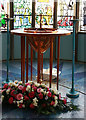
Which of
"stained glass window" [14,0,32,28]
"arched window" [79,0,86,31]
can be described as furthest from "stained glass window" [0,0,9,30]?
"arched window" [79,0,86,31]

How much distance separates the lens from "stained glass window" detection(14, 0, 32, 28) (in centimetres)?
692

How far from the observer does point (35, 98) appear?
3.37 m

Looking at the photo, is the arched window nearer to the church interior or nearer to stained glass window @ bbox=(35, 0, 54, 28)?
the church interior

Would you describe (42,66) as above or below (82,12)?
below

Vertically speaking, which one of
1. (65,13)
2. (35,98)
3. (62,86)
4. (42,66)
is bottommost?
(62,86)

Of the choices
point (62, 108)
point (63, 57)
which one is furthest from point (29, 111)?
point (63, 57)

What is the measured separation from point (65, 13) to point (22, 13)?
3.88 ft

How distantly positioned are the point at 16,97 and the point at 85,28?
3856 mm

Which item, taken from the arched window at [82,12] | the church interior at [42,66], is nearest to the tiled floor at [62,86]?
the church interior at [42,66]

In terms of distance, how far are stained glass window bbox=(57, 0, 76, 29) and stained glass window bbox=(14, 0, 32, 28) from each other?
80 cm

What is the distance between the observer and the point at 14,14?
693 cm

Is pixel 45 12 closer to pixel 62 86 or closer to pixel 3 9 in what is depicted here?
pixel 3 9

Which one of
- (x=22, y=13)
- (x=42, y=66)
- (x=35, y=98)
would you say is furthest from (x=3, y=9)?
(x=35, y=98)

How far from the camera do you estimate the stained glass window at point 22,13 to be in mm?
6918
